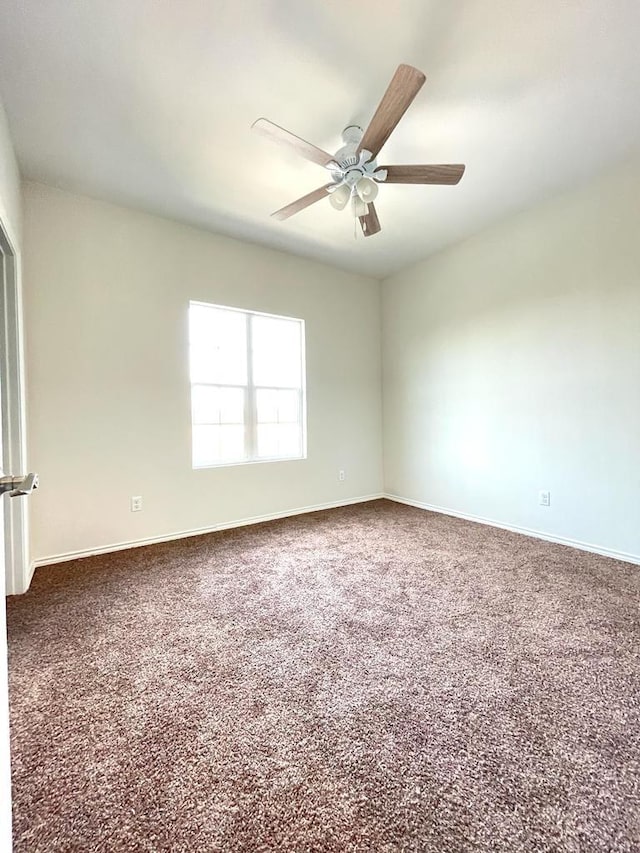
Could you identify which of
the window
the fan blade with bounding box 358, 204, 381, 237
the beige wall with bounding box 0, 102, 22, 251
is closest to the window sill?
the window

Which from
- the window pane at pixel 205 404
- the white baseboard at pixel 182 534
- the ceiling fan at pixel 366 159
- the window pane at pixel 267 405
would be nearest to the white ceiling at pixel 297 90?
the ceiling fan at pixel 366 159

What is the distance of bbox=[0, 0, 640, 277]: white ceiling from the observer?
1623 millimetres

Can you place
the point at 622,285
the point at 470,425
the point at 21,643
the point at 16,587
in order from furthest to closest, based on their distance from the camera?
the point at 470,425 < the point at 622,285 < the point at 16,587 < the point at 21,643

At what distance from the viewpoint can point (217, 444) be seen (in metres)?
3.68

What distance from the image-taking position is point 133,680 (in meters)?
1.55

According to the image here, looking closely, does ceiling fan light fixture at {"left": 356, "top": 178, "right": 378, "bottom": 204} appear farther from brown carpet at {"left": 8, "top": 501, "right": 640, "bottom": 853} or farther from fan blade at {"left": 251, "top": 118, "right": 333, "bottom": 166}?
brown carpet at {"left": 8, "top": 501, "right": 640, "bottom": 853}

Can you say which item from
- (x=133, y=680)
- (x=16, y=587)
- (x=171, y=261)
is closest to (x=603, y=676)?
(x=133, y=680)

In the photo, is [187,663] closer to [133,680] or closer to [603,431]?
[133,680]

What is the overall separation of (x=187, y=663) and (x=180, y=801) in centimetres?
63

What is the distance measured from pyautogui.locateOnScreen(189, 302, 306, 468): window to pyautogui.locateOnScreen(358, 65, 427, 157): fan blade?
2.12 m

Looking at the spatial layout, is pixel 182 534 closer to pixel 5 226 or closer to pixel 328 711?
pixel 328 711

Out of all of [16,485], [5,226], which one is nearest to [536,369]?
[16,485]

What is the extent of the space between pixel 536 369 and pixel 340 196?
2207 mm

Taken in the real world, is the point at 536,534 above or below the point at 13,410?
below
